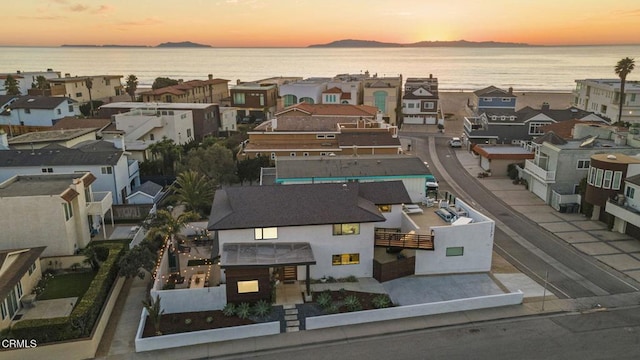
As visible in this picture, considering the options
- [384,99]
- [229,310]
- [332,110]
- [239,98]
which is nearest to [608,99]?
[384,99]

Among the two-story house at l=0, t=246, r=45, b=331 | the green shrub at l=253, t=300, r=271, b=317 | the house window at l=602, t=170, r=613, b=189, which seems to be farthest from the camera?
the house window at l=602, t=170, r=613, b=189

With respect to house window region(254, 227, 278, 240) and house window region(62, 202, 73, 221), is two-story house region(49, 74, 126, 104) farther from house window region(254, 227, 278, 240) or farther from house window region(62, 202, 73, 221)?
house window region(254, 227, 278, 240)

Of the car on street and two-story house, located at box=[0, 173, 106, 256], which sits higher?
two-story house, located at box=[0, 173, 106, 256]

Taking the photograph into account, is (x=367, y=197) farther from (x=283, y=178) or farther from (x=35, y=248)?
(x=35, y=248)

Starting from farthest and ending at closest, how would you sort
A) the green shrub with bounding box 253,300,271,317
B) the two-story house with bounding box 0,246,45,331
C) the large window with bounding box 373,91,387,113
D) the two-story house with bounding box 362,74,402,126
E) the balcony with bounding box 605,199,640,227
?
the large window with bounding box 373,91,387,113, the two-story house with bounding box 362,74,402,126, the balcony with bounding box 605,199,640,227, the green shrub with bounding box 253,300,271,317, the two-story house with bounding box 0,246,45,331

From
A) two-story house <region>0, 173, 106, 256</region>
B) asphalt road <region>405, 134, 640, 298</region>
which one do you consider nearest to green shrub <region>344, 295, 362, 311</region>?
asphalt road <region>405, 134, 640, 298</region>

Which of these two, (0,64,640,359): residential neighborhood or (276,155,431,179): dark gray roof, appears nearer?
(0,64,640,359): residential neighborhood

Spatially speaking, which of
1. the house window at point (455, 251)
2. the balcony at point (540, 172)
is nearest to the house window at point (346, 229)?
the house window at point (455, 251)

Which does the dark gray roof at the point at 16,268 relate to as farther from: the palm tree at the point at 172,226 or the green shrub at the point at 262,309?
the green shrub at the point at 262,309
